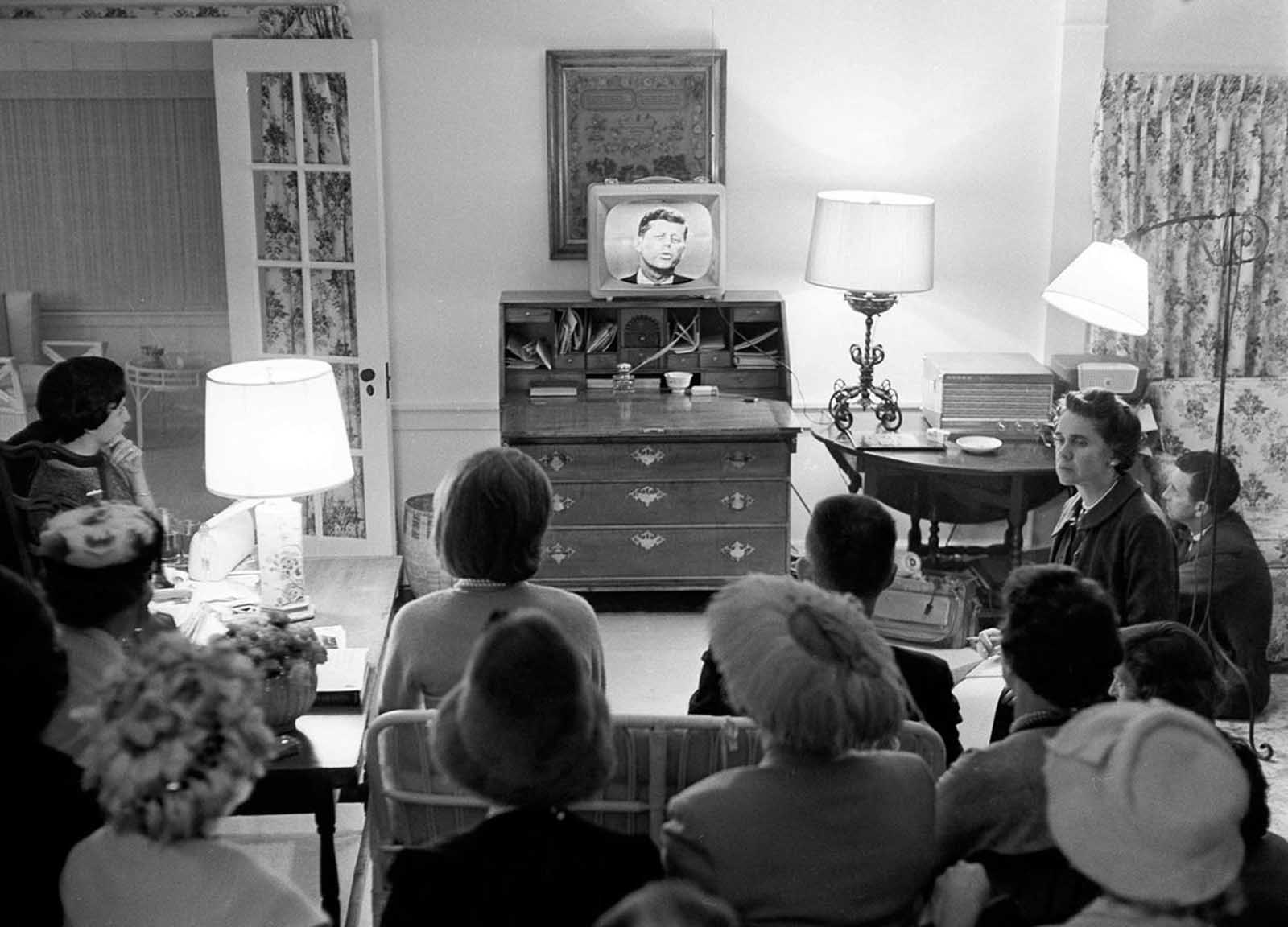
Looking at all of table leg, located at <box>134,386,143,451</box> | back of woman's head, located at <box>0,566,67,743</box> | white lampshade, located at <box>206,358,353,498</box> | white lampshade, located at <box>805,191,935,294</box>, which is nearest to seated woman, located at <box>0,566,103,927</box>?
back of woman's head, located at <box>0,566,67,743</box>

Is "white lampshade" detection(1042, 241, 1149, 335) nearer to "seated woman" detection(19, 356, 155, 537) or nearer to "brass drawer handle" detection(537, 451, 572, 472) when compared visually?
"brass drawer handle" detection(537, 451, 572, 472)

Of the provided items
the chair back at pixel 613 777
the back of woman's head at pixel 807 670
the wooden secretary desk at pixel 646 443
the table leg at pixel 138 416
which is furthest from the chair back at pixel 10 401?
the back of woman's head at pixel 807 670

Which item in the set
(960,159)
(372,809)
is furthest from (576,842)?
(960,159)

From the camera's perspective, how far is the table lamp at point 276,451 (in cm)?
311

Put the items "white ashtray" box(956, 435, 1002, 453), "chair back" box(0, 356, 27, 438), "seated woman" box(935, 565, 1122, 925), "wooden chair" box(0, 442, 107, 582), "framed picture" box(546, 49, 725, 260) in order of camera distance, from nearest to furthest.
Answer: "seated woman" box(935, 565, 1122, 925)
"wooden chair" box(0, 442, 107, 582)
"white ashtray" box(956, 435, 1002, 453)
"framed picture" box(546, 49, 725, 260)
"chair back" box(0, 356, 27, 438)

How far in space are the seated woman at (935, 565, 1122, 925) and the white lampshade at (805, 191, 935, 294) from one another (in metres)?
2.87

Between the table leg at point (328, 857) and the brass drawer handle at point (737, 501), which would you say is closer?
the table leg at point (328, 857)

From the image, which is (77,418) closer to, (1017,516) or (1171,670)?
(1171,670)

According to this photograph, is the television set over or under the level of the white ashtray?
over

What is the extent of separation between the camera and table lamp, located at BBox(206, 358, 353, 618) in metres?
3.11

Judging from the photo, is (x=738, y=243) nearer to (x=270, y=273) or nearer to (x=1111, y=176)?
(x=1111, y=176)

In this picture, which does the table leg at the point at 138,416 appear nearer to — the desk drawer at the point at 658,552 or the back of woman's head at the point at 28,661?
the desk drawer at the point at 658,552

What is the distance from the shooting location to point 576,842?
5.30ft

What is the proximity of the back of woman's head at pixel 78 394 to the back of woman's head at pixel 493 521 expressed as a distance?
4.33 feet
